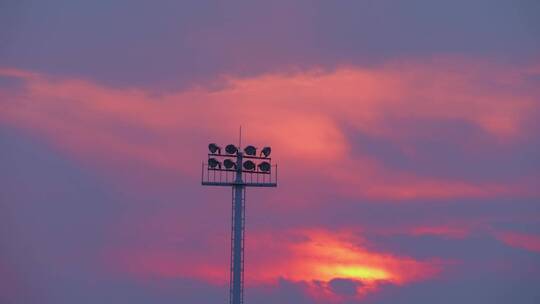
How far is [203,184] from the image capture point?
75.2 meters

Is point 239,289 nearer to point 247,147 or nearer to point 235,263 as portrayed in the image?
point 235,263

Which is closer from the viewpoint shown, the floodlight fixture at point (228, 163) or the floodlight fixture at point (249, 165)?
the floodlight fixture at point (228, 163)

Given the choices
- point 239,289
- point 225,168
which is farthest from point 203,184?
point 239,289

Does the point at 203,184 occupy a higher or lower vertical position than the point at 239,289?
higher

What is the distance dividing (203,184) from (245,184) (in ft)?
8.81

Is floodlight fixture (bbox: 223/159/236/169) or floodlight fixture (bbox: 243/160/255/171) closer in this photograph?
floodlight fixture (bbox: 223/159/236/169)

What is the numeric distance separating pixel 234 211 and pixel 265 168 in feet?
11.3

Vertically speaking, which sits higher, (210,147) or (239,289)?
(210,147)

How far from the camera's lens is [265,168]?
7712cm

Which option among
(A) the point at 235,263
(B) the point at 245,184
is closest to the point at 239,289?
(A) the point at 235,263

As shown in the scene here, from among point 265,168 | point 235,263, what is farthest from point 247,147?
point 235,263

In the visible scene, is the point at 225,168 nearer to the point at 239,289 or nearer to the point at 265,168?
the point at 265,168

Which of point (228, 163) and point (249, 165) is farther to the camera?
point (249, 165)

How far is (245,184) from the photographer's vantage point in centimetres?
7625
